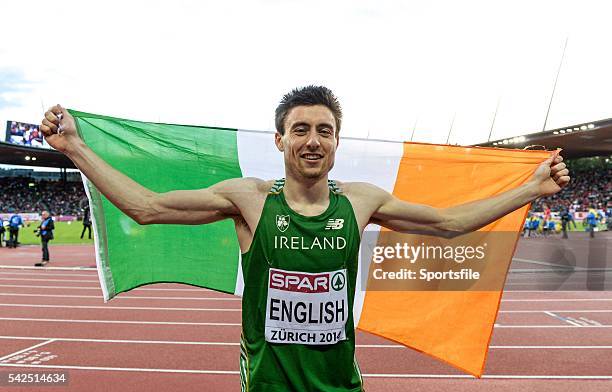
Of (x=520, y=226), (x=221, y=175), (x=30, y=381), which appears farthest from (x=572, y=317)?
(x=30, y=381)

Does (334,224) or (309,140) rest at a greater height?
(309,140)

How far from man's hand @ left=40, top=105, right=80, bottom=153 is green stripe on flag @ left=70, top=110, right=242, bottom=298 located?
32.7 inches

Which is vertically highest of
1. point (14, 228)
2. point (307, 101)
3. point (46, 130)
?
point (307, 101)

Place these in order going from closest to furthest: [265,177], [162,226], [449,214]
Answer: [449,214]
[162,226]
[265,177]

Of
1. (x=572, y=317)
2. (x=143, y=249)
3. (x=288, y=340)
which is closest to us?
(x=288, y=340)

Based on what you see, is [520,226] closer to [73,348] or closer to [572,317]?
[73,348]

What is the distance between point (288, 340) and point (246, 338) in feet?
0.64

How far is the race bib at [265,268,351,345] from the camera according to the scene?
194 centimetres

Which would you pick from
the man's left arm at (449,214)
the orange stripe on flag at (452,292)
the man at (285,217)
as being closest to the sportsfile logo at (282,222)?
the man at (285,217)

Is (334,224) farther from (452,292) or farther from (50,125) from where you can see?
(452,292)

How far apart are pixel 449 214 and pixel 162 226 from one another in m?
1.71

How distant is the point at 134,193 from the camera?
2.01m

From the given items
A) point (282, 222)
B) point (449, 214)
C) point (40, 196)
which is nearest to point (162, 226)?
point (282, 222)

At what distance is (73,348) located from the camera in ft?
20.1
